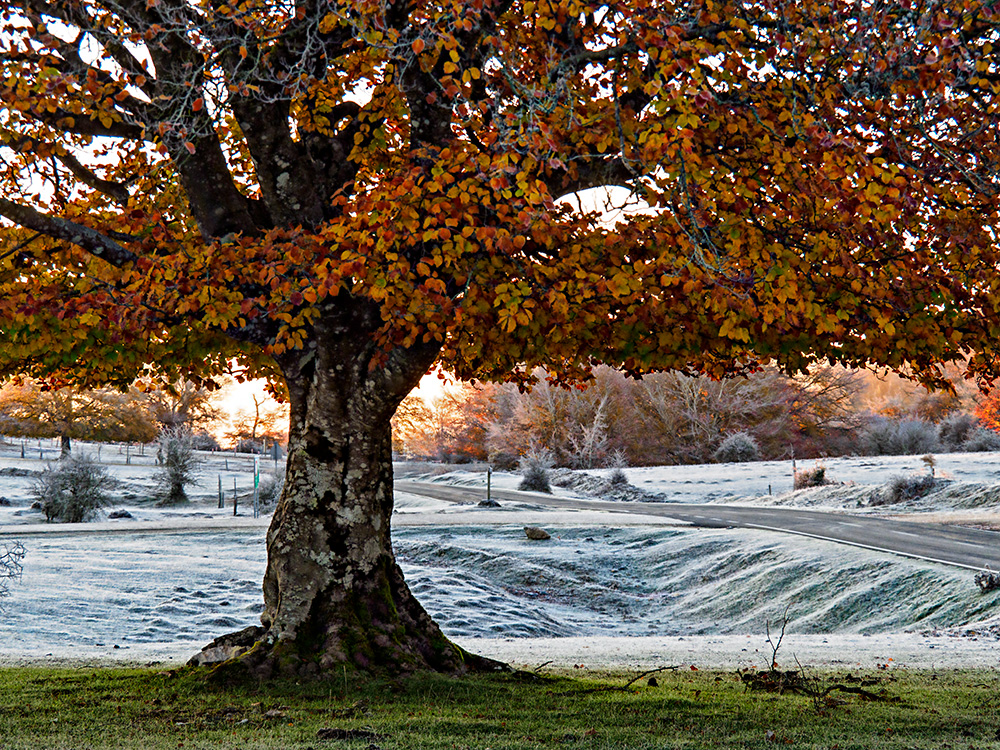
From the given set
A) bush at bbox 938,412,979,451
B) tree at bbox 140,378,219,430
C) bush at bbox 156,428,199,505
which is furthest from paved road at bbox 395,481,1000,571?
tree at bbox 140,378,219,430

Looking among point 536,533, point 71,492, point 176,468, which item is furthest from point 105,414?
point 536,533

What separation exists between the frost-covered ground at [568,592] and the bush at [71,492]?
4673 millimetres

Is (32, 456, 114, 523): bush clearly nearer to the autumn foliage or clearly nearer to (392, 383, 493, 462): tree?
the autumn foliage

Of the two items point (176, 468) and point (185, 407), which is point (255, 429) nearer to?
point (185, 407)

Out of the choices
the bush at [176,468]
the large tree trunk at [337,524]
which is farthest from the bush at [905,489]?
the bush at [176,468]

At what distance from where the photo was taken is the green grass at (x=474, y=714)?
220 inches

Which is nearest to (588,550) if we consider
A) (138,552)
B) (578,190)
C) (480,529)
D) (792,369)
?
(480,529)

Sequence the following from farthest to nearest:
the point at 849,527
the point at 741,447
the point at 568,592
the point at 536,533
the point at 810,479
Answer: the point at 741,447, the point at 810,479, the point at 849,527, the point at 536,533, the point at 568,592

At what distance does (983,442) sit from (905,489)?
17754 millimetres

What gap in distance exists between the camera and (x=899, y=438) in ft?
156

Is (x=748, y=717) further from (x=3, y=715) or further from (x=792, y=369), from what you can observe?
(x=3, y=715)

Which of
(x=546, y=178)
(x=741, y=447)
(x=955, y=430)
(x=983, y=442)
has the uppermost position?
(x=546, y=178)

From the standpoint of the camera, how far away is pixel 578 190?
27.1 feet

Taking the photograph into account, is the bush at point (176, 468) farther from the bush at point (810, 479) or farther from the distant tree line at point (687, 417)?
the bush at point (810, 479)
